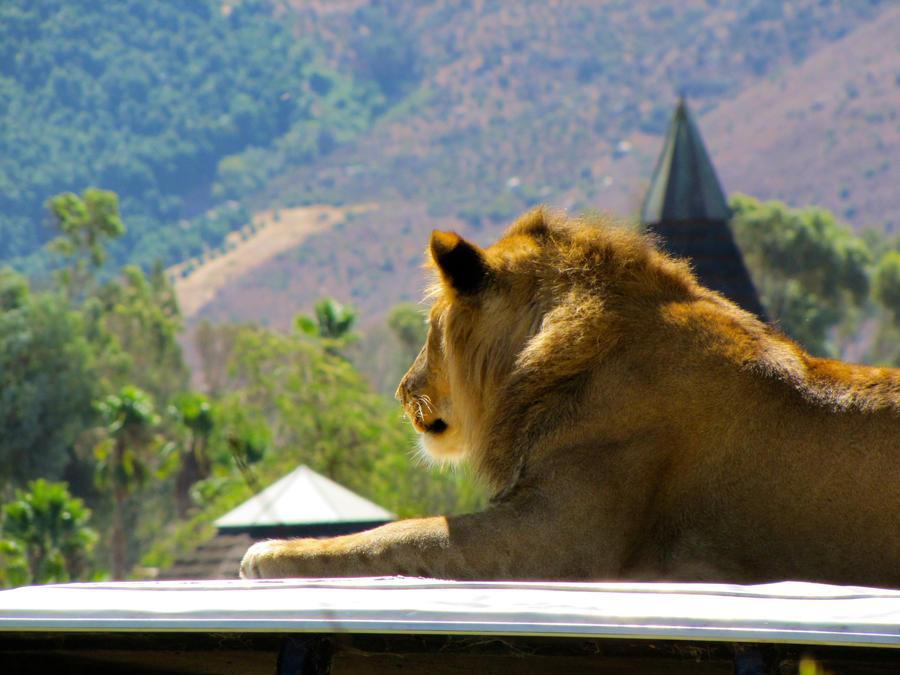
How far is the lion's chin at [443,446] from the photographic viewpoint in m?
4.21

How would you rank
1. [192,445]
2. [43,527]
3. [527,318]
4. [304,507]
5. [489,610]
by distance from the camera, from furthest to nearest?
1. [192,445]
2. [43,527]
3. [304,507]
4. [527,318]
5. [489,610]

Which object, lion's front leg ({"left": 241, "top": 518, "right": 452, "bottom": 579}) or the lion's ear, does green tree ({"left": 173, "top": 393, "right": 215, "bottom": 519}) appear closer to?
the lion's ear

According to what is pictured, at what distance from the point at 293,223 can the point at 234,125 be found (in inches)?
811

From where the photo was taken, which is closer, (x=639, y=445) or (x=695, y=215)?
(x=639, y=445)

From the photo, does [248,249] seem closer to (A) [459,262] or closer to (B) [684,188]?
(B) [684,188]

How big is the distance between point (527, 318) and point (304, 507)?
8369 millimetres

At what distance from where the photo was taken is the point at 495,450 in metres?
3.71

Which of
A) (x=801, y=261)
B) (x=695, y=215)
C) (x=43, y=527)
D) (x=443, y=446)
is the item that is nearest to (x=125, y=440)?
(x=43, y=527)

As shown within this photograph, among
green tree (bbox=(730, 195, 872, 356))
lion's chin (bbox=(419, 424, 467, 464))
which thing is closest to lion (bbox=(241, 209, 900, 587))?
lion's chin (bbox=(419, 424, 467, 464))

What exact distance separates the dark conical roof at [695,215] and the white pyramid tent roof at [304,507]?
639 centimetres

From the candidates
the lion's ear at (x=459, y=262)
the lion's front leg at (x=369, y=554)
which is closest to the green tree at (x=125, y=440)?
the lion's ear at (x=459, y=262)

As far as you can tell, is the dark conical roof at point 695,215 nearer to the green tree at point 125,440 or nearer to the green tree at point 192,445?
the green tree at point 125,440

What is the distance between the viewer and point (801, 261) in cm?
6962

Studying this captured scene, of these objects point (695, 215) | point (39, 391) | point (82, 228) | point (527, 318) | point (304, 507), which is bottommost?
point (39, 391)
